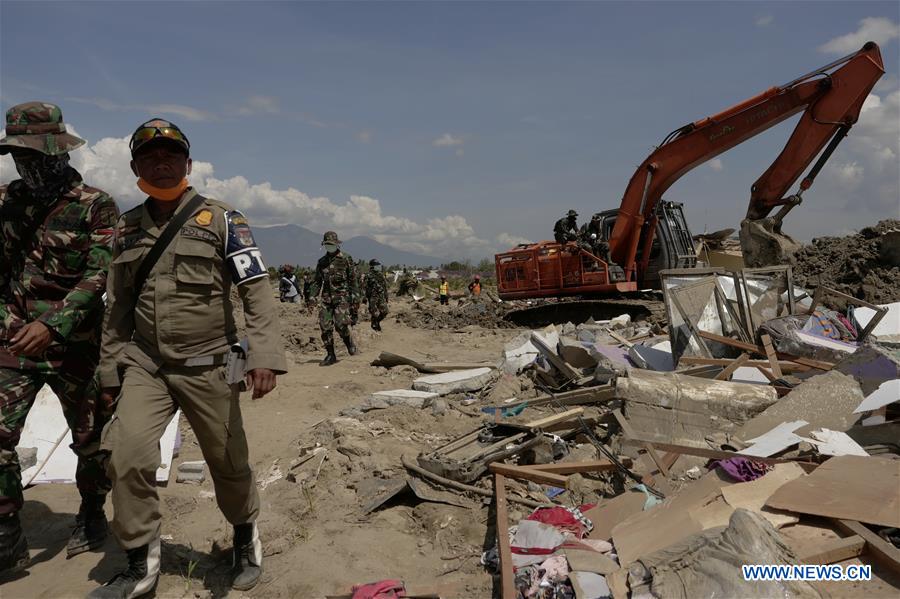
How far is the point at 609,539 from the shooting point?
286 cm

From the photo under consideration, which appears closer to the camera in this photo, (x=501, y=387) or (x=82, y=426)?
(x=82, y=426)

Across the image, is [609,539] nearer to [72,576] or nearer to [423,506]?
[423,506]

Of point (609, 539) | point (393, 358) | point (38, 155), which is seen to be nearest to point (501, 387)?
point (393, 358)

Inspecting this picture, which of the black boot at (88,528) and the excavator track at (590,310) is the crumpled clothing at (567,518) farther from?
the excavator track at (590,310)

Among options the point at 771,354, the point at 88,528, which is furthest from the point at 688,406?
the point at 88,528

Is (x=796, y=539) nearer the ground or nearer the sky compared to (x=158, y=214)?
nearer the ground

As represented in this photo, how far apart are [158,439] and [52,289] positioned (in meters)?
1.12

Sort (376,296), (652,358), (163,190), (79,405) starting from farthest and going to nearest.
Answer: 1. (376,296)
2. (652,358)
3. (79,405)
4. (163,190)

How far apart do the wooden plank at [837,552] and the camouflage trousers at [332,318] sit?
7405 mm

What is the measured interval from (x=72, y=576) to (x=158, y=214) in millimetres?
1852

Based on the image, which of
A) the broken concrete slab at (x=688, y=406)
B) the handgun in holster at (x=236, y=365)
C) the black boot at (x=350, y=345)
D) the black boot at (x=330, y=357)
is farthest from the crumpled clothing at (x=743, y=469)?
the black boot at (x=350, y=345)

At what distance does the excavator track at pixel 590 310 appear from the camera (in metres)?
10.7

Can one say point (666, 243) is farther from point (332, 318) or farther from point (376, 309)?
point (332, 318)
